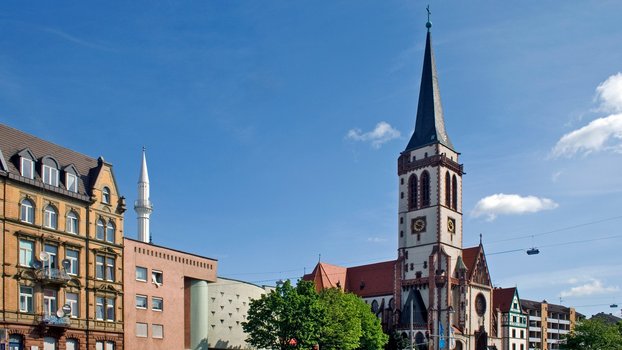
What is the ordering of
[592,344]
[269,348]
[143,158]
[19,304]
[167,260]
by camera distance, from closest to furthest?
[19,304] → [167,260] → [269,348] → [592,344] → [143,158]

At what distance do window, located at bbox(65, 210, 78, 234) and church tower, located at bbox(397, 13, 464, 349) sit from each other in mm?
59015

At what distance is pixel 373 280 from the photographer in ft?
388

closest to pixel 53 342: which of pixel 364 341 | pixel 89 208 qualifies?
pixel 89 208

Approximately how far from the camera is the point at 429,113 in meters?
116

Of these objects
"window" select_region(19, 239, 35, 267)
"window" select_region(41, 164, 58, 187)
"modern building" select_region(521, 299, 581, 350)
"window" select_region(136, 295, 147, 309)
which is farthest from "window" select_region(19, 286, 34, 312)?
"modern building" select_region(521, 299, 581, 350)

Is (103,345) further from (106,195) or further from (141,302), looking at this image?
(106,195)

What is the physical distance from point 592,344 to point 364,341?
26.8 meters

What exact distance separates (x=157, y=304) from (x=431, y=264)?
53162 mm

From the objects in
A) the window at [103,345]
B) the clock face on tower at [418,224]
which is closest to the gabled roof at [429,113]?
the clock face on tower at [418,224]

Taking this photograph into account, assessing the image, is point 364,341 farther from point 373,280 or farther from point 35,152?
point 35,152

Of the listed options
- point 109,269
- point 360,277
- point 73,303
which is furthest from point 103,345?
point 360,277

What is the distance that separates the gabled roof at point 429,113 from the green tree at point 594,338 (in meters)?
36.0

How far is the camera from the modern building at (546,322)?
136288 mm

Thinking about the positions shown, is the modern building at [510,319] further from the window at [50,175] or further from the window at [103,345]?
the window at [50,175]
